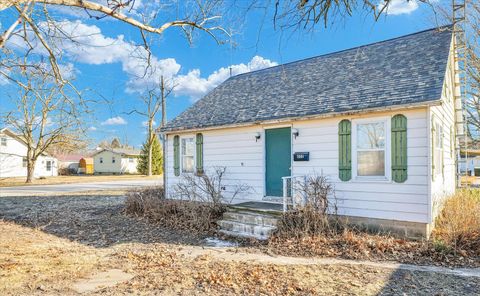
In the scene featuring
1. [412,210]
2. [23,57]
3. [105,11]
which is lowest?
[412,210]

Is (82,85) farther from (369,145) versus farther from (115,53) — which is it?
(369,145)

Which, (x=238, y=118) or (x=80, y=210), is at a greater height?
(x=238, y=118)

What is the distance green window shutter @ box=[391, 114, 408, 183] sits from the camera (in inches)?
273

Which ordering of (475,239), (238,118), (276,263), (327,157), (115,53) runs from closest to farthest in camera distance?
(276,263) → (475,239) → (115,53) → (327,157) → (238,118)

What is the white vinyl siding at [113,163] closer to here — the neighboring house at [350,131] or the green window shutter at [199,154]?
the neighboring house at [350,131]

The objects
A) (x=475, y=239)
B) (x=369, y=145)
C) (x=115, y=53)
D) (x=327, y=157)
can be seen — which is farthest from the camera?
(x=327, y=157)

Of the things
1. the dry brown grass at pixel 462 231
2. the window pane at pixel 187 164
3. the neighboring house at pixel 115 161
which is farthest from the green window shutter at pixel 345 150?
the neighboring house at pixel 115 161

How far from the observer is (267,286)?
4.47 metres

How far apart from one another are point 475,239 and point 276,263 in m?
3.93

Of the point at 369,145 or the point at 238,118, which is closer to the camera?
the point at 369,145

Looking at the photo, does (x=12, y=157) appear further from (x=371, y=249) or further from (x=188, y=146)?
(x=371, y=249)

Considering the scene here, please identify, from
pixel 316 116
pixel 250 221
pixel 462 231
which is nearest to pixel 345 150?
pixel 316 116

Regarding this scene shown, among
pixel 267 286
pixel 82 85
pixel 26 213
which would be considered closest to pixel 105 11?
pixel 82 85

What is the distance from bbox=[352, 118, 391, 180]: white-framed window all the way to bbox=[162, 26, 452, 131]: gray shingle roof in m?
0.48
